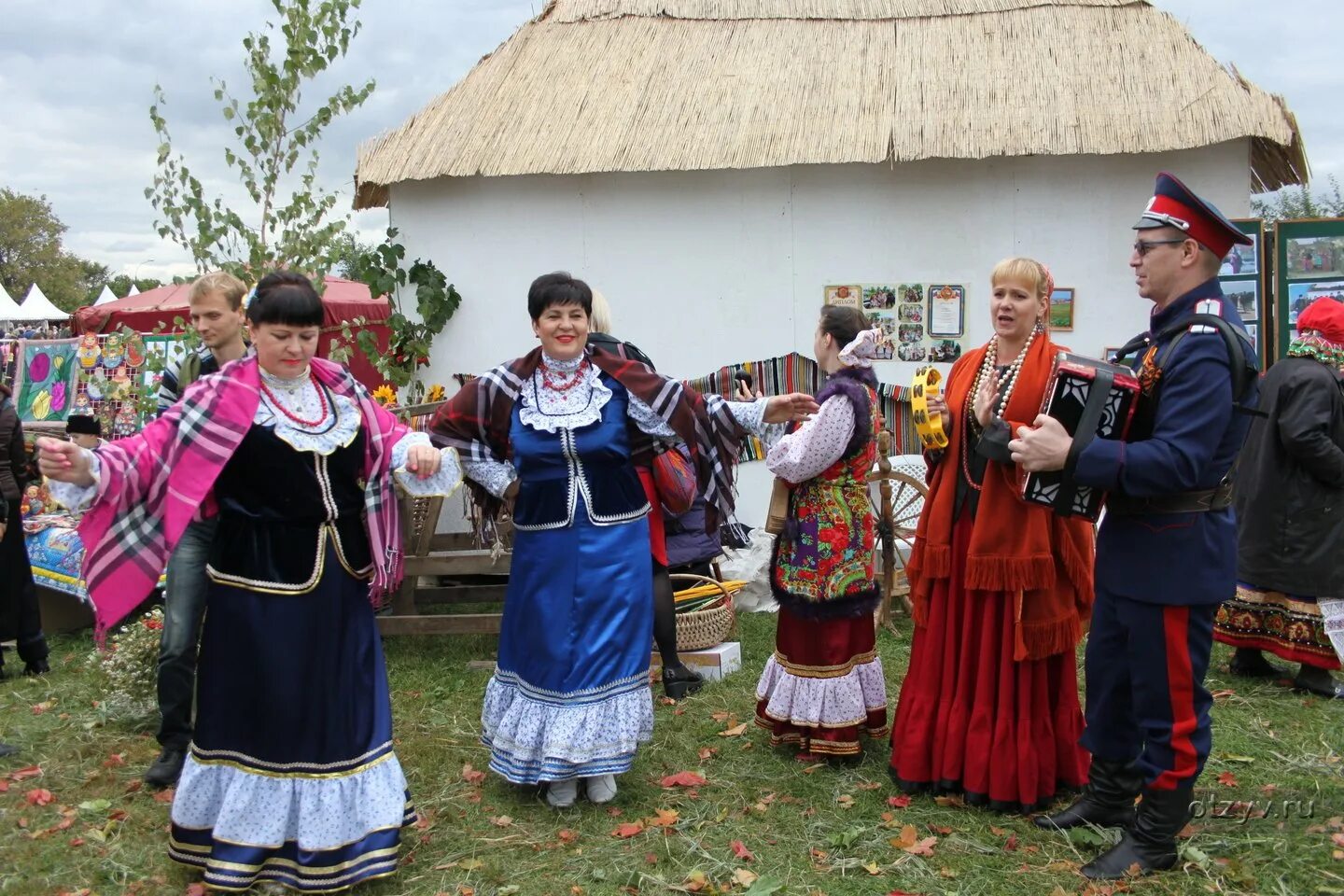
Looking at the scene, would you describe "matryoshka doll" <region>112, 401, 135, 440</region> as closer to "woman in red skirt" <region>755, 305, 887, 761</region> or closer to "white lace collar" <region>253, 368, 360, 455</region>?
"white lace collar" <region>253, 368, 360, 455</region>

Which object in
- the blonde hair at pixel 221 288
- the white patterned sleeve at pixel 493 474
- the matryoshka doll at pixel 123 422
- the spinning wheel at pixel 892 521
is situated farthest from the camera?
the matryoshka doll at pixel 123 422

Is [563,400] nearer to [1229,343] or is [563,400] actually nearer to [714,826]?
[714,826]

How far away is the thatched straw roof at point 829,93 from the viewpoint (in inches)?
295

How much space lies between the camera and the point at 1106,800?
3.86 meters

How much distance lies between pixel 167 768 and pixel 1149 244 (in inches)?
171

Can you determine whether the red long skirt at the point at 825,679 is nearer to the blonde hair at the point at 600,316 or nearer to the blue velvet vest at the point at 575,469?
the blue velvet vest at the point at 575,469

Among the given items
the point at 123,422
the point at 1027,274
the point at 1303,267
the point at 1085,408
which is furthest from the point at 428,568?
the point at 1303,267

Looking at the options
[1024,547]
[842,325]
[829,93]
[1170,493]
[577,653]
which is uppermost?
[829,93]

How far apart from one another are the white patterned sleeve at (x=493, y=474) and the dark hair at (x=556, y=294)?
0.60m

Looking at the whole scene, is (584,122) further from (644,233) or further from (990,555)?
(990,555)

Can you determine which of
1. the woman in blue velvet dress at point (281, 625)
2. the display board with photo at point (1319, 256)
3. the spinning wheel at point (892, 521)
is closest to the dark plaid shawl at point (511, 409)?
the woman in blue velvet dress at point (281, 625)

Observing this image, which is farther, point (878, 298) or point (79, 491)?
point (878, 298)

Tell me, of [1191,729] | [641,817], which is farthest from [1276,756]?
[641,817]

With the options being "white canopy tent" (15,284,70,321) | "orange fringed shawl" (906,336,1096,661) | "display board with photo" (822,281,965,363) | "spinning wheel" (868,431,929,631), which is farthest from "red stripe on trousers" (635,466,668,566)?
"white canopy tent" (15,284,70,321)
